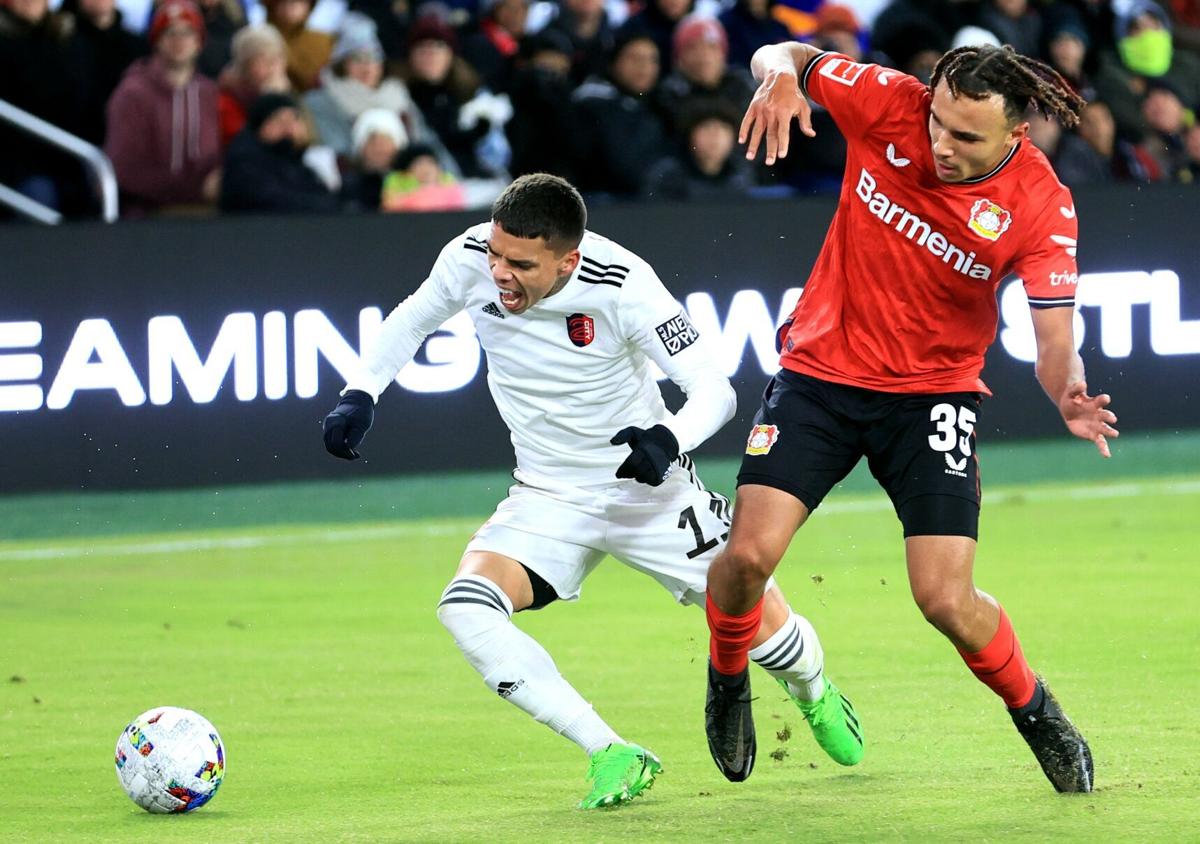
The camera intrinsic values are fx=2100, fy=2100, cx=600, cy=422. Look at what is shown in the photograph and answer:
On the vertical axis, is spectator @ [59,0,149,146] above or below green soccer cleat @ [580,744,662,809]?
below

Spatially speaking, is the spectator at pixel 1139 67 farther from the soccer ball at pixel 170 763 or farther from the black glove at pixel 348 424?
the soccer ball at pixel 170 763

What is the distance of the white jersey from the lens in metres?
5.79

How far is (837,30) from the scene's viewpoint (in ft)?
45.9

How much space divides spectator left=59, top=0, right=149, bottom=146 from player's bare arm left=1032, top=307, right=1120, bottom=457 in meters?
8.21

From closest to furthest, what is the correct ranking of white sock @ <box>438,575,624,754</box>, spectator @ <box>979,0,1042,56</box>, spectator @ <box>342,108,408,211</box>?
white sock @ <box>438,575,624,754</box>, spectator @ <box>342,108,408,211</box>, spectator @ <box>979,0,1042,56</box>

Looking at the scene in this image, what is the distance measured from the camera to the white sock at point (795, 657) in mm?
5840

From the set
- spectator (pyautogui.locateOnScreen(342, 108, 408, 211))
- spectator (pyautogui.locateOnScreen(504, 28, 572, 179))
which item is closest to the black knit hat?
spectator (pyautogui.locateOnScreen(342, 108, 408, 211))

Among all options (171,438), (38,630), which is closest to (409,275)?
(171,438)

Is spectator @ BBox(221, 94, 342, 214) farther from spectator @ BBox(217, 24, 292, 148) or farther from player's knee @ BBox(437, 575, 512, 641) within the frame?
player's knee @ BBox(437, 575, 512, 641)

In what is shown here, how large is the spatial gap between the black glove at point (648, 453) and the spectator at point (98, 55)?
307 inches

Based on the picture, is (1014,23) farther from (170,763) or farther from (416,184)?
(170,763)

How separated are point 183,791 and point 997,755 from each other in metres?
2.30

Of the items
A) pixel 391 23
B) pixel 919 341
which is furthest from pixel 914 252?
pixel 391 23

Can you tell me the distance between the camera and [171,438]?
11.1 metres
